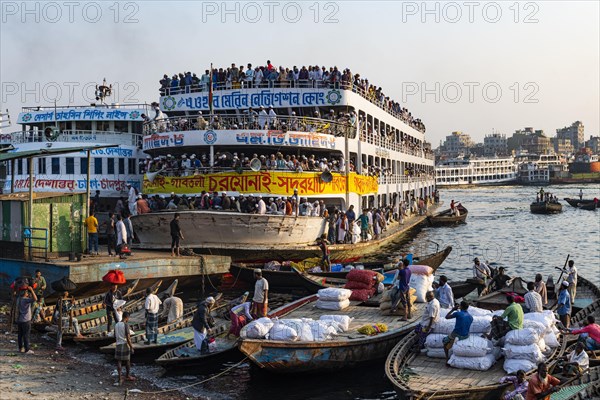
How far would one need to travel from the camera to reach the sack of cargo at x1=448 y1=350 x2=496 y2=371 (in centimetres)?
1221

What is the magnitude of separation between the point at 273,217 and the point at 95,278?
709cm

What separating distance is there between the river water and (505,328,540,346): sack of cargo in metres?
2.95

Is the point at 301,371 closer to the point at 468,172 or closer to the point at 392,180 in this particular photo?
the point at 392,180

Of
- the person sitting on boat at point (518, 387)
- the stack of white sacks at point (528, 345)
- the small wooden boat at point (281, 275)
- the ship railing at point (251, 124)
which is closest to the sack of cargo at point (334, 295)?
the small wooden boat at point (281, 275)

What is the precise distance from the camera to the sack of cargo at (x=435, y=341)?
512 inches

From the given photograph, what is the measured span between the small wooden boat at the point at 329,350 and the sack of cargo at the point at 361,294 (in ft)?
6.14

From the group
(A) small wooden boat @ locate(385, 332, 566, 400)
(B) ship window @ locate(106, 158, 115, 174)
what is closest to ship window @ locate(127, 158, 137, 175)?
(B) ship window @ locate(106, 158, 115, 174)

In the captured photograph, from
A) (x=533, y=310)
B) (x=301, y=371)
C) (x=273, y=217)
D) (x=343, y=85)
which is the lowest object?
A: (x=301, y=371)

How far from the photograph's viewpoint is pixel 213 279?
2369 centimetres

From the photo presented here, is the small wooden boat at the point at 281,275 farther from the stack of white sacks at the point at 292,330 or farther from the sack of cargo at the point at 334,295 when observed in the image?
the stack of white sacks at the point at 292,330

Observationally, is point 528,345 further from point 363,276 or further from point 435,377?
point 363,276

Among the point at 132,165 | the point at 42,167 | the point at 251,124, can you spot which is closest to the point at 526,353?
the point at 251,124

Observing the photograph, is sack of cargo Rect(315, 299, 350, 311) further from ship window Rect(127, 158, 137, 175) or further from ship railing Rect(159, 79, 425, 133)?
ship window Rect(127, 158, 137, 175)

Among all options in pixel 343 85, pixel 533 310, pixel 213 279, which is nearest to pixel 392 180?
pixel 343 85
